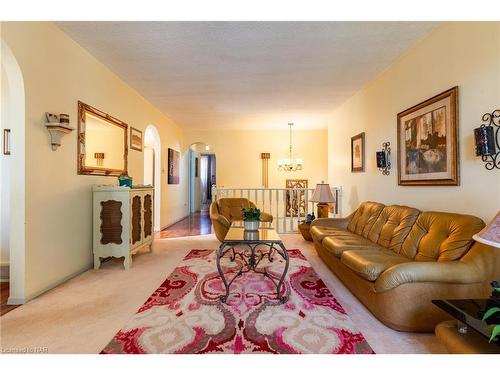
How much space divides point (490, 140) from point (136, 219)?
403 cm

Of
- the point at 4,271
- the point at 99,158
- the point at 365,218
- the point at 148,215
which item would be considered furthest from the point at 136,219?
the point at 365,218

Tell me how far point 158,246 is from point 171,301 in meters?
2.46

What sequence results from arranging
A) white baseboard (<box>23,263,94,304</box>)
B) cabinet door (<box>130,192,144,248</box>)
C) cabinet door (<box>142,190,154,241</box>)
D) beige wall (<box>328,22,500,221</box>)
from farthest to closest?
cabinet door (<box>142,190,154,241</box>) < cabinet door (<box>130,192,144,248</box>) < white baseboard (<box>23,263,94,304</box>) < beige wall (<box>328,22,500,221</box>)

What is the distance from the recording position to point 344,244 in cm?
299

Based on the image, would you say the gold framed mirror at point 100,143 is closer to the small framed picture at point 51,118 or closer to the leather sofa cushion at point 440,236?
the small framed picture at point 51,118

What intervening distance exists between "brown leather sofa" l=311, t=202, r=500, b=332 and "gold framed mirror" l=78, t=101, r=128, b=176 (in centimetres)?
331

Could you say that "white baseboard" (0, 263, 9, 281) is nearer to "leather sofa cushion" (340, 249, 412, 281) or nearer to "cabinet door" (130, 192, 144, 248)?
"cabinet door" (130, 192, 144, 248)

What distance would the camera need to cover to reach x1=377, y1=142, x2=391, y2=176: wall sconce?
3.76 m

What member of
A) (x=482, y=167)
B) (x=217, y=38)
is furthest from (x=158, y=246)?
(x=482, y=167)

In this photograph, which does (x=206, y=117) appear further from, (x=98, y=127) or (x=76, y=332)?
(x=76, y=332)

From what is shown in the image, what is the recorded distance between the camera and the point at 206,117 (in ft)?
21.5

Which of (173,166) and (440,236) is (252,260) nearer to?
(440,236)

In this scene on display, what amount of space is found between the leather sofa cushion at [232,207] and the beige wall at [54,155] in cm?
228

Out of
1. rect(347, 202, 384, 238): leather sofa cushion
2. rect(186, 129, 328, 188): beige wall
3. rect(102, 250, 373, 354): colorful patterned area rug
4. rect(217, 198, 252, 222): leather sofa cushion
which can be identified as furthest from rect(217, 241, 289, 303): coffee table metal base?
rect(186, 129, 328, 188): beige wall
